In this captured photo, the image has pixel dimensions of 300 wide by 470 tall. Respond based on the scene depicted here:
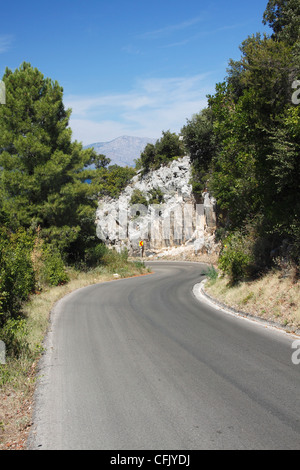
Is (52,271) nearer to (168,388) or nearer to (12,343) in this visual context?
(12,343)

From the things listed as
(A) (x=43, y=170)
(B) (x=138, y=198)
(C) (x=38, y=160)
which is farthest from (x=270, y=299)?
(B) (x=138, y=198)

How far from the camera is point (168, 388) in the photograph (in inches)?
230

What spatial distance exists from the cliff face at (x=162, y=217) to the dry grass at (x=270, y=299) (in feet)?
101

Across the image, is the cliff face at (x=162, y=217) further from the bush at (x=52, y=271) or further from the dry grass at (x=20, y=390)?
the dry grass at (x=20, y=390)

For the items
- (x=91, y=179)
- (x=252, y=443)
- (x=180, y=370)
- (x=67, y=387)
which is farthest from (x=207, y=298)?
(x=91, y=179)

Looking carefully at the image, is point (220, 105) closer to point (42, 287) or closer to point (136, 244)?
point (42, 287)

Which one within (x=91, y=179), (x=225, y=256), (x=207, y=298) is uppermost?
(x=91, y=179)

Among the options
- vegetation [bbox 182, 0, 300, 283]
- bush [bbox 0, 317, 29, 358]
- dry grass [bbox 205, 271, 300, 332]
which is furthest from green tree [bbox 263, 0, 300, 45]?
bush [bbox 0, 317, 29, 358]

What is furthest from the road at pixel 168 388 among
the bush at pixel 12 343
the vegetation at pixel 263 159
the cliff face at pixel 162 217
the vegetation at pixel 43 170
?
the cliff face at pixel 162 217

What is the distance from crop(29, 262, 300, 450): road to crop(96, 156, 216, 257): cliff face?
117ft

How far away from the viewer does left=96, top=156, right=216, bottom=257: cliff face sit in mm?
47938

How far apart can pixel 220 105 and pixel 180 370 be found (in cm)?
1322

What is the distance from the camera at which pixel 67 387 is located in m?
6.18

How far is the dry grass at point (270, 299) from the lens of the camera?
989 cm
